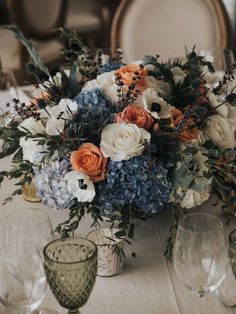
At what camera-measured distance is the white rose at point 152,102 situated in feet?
3.36

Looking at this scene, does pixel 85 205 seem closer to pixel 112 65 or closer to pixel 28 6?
pixel 112 65

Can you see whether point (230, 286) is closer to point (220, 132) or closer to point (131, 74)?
point (220, 132)

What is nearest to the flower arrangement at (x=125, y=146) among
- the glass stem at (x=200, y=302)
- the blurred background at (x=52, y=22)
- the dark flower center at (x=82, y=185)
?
the dark flower center at (x=82, y=185)

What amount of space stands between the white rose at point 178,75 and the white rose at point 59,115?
23cm

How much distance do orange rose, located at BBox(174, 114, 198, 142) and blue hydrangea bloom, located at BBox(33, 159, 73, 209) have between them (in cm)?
21

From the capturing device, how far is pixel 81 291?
80 cm

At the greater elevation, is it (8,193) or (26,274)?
(26,274)

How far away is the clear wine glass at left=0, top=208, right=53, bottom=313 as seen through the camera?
83 cm

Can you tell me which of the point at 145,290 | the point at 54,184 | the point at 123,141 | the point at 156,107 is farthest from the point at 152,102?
the point at 145,290

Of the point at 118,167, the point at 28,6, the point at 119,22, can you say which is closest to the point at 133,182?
the point at 118,167

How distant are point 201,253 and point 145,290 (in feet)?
0.57

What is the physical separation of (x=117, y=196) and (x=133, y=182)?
4 centimetres

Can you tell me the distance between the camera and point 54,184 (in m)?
0.99

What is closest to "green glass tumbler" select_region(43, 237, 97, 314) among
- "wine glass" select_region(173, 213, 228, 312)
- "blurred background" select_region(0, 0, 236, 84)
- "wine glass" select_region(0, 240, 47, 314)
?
"wine glass" select_region(0, 240, 47, 314)
